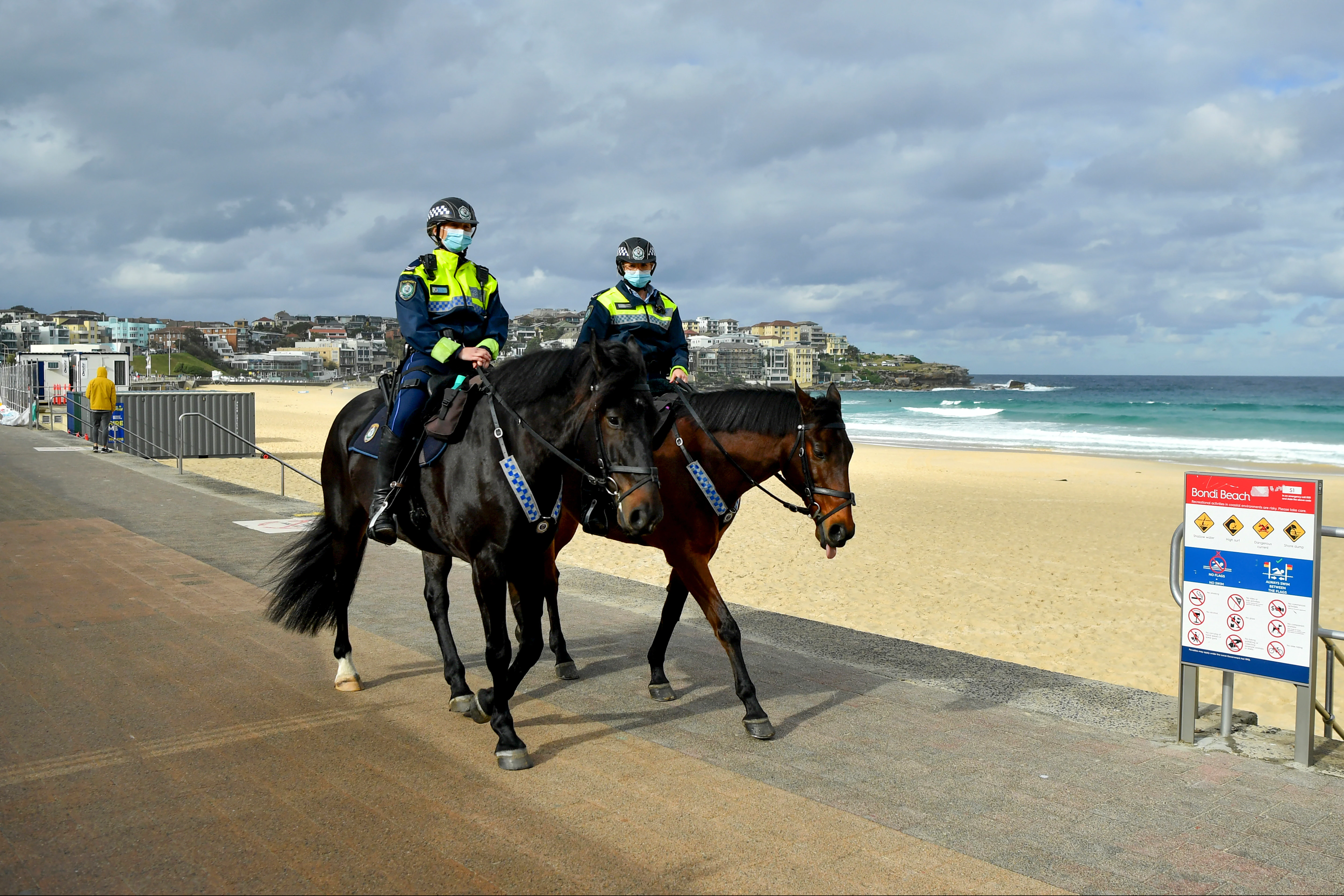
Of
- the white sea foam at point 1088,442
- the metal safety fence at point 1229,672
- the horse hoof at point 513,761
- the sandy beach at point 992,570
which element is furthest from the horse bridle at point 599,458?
the white sea foam at point 1088,442

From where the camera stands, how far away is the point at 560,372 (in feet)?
16.6

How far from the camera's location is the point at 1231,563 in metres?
5.14

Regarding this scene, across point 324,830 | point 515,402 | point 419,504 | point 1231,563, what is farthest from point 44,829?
point 1231,563

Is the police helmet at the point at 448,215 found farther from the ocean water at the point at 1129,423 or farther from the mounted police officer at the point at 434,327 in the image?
the ocean water at the point at 1129,423

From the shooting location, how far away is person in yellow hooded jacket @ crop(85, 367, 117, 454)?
881 inches

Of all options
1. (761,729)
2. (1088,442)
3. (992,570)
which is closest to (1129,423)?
(1088,442)

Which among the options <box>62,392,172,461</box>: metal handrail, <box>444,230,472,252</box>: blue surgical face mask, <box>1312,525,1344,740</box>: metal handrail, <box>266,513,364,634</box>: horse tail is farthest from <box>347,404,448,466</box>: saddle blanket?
<box>62,392,172,461</box>: metal handrail

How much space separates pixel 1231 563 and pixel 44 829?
18.7ft

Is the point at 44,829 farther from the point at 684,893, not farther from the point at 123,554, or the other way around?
the point at 123,554

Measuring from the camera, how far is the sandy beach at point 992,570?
28.9 ft

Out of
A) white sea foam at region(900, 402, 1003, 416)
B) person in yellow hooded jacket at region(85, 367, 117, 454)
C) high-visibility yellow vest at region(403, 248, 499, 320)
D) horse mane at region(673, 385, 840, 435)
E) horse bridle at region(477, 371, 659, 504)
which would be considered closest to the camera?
horse bridle at region(477, 371, 659, 504)

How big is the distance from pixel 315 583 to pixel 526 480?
8.13 ft

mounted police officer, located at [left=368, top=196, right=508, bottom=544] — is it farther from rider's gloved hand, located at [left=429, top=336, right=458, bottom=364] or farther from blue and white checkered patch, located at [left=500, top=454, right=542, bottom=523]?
blue and white checkered patch, located at [left=500, top=454, right=542, bottom=523]

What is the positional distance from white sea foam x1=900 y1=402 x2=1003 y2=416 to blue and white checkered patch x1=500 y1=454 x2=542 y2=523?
67.3 m
